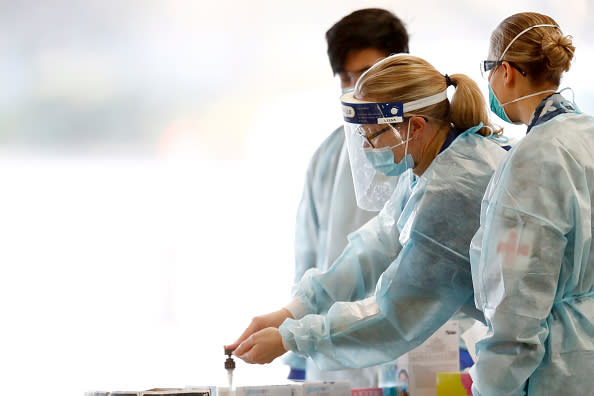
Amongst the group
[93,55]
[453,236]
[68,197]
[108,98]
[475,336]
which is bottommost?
[475,336]

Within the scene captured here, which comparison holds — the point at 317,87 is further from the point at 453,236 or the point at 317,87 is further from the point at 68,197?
the point at 453,236

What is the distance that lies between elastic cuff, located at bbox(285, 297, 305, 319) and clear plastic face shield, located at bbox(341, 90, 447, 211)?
15.9 inches

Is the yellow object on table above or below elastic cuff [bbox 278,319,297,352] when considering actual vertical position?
below

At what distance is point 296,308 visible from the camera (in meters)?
1.90

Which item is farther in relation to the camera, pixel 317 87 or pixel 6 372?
pixel 317 87

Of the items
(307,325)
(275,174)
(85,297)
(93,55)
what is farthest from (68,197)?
(307,325)

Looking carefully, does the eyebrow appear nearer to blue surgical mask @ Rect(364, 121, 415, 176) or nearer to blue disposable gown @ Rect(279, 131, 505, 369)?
blue surgical mask @ Rect(364, 121, 415, 176)

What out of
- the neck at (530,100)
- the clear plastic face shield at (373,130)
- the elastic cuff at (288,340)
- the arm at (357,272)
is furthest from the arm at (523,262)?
the arm at (357,272)

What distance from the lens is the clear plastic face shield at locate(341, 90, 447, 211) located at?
5.16 ft

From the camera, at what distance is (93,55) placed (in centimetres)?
286

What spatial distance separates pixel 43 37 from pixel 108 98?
37cm

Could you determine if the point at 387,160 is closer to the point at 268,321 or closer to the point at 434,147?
the point at 434,147

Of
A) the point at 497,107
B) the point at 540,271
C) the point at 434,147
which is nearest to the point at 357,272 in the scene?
the point at 434,147

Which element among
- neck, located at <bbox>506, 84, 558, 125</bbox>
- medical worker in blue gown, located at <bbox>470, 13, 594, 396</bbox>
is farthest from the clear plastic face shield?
medical worker in blue gown, located at <bbox>470, 13, 594, 396</bbox>
